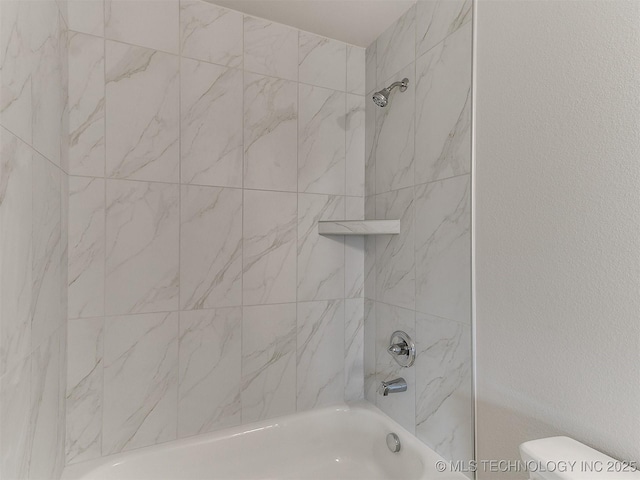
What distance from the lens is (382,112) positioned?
5.60ft

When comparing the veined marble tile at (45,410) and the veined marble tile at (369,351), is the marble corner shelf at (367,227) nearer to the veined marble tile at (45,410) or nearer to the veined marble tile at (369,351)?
the veined marble tile at (369,351)

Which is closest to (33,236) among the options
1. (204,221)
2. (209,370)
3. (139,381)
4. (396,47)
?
(204,221)

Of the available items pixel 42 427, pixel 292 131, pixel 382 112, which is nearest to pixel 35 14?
pixel 292 131

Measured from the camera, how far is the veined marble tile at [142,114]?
1353 millimetres

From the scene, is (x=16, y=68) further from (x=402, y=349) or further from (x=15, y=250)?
(x=402, y=349)

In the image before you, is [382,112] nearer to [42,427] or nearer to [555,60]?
[555,60]

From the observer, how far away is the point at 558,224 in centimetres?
97

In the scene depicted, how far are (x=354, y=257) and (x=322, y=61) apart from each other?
0.98m

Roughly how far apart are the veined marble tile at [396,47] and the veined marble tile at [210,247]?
2.95 ft

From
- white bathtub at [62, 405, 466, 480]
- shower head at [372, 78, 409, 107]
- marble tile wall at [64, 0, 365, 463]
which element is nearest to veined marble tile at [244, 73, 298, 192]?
marble tile wall at [64, 0, 365, 463]

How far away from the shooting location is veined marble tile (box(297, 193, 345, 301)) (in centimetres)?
170

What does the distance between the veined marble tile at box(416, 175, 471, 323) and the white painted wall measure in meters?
0.06

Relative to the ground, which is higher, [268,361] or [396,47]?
[396,47]

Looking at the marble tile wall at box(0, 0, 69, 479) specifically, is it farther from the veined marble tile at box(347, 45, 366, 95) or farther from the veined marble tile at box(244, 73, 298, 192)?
the veined marble tile at box(347, 45, 366, 95)
